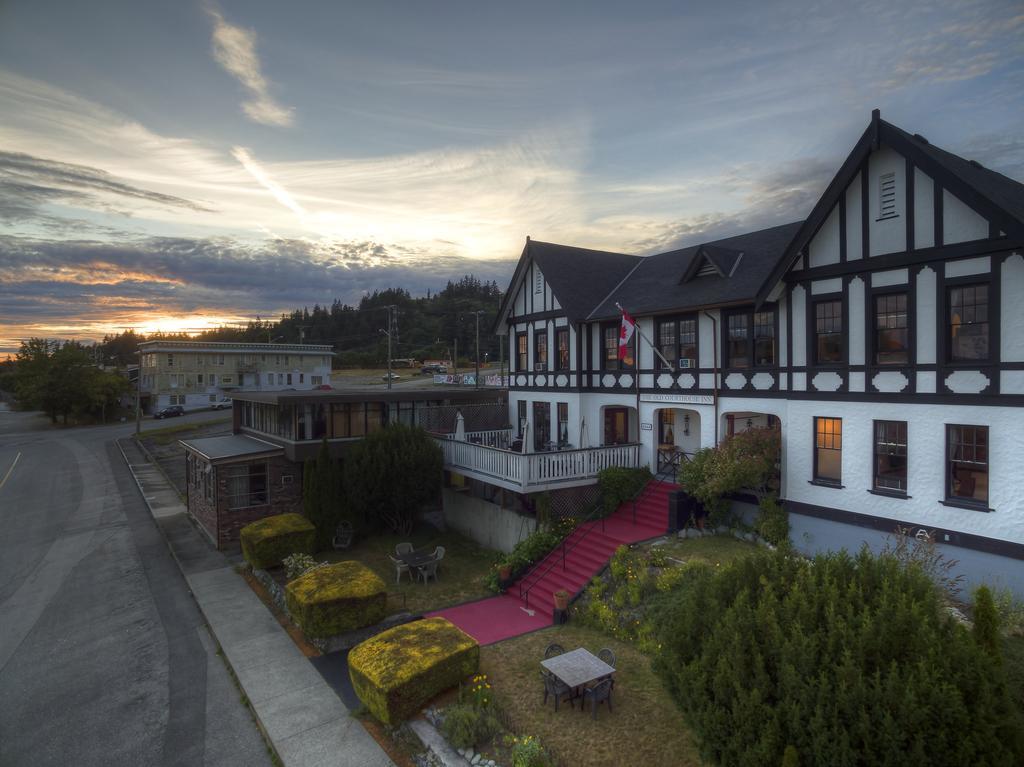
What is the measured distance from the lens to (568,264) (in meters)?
26.3

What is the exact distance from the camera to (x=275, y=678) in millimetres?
12680

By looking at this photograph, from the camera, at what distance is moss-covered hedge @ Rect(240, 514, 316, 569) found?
18984mm

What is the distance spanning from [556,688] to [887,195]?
14453 mm

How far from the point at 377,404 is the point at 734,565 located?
19155mm

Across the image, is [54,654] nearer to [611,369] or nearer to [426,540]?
Answer: [426,540]

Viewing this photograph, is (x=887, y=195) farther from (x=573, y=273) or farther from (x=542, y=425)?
(x=542, y=425)

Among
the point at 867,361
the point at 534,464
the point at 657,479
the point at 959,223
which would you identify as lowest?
the point at 657,479

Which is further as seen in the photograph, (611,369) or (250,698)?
(611,369)

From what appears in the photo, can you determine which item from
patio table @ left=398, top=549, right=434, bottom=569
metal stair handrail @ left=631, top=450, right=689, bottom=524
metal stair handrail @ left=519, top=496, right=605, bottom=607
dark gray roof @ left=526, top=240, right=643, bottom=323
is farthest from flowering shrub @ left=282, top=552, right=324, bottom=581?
dark gray roof @ left=526, top=240, right=643, bottom=323

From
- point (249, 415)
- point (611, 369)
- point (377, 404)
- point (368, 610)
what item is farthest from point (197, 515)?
point (611, 369)

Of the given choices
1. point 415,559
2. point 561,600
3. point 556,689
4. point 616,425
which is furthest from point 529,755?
point 616,425

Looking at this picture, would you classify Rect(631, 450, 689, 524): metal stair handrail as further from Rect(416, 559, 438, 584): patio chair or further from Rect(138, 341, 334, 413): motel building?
Rect(138, 341, 334, 413): motel building

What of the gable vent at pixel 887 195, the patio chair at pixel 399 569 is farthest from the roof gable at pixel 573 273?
the patio chair at pixel 399 569

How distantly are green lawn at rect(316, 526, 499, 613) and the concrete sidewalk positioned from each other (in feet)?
10.4
